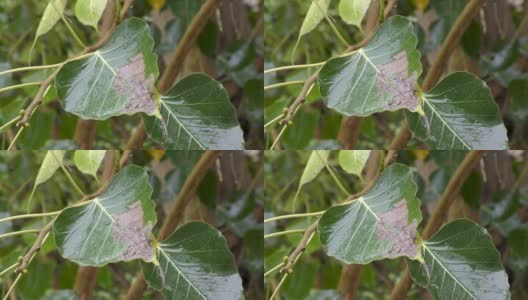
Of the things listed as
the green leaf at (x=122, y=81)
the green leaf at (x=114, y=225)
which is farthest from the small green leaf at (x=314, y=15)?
the green leaf at (x=114, y=225)

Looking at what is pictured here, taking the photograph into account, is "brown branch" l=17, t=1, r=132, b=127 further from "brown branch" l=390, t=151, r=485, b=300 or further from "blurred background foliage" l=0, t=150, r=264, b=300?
"brown branch" l=390, t=151, r=485, b=300

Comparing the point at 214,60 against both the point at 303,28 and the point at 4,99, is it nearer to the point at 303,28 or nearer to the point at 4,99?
the point at 303,28

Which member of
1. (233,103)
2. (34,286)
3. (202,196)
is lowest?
(34,286)

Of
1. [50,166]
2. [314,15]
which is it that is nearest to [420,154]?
[314,15]

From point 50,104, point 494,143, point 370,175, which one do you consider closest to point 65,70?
point 50,104

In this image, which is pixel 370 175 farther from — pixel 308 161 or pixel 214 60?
pixel 214 60

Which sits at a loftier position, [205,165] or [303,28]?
[303,28]

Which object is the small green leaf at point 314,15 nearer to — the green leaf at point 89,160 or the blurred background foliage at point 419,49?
the blurred background foliage at point 419,49

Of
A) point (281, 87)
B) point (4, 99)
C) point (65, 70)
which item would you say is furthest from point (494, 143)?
point (4, 99)
